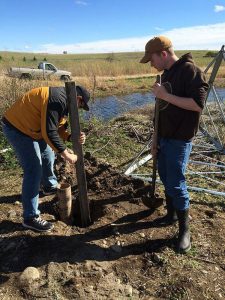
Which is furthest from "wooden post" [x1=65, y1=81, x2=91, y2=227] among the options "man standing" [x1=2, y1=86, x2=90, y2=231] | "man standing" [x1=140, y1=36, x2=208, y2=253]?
"man standing" [x1=140, y1=36, x2=208, y2=253]

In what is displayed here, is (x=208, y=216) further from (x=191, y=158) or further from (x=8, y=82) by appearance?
(x=8, y=82)

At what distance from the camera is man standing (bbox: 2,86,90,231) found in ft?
11.3

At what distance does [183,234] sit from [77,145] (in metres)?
1.38

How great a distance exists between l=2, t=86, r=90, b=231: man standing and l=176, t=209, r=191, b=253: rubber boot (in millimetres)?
1175

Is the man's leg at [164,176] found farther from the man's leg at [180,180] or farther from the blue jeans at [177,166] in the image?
the man's leg at [180,180]

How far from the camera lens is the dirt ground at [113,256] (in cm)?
311

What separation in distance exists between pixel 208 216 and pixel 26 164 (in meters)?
2.15

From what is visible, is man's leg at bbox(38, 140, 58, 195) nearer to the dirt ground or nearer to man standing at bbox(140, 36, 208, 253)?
the dirt ground

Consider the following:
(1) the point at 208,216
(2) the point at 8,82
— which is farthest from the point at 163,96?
(2) the point at 8,82

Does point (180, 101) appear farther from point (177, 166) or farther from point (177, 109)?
point (177, 166)

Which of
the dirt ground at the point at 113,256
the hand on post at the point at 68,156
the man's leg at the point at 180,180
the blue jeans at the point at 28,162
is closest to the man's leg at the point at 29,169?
the blue jeans at the point at 28,162

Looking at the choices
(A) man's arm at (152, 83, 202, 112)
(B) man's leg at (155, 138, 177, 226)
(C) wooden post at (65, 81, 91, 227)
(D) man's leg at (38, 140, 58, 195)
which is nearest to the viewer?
(A) man's arm at (152, 83, 202, 112)

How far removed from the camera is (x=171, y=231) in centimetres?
390

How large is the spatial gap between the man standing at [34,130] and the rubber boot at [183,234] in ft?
3.86
